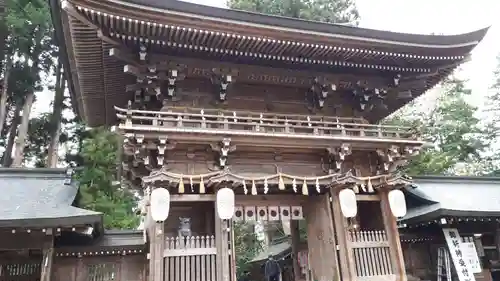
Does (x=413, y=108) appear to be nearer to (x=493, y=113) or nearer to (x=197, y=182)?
(x=493, y=113)

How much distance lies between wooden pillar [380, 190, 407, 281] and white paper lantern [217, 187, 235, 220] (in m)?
3.46

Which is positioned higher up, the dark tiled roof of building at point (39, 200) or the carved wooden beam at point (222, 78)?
the carved wooden beam at point (222, 78)

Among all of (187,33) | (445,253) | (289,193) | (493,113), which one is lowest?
(445,253)

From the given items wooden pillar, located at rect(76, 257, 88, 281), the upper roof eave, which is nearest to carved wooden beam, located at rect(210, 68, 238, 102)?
the upper roof eave

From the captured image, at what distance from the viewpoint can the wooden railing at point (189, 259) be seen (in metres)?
6.09

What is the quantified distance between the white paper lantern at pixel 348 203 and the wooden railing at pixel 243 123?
1.19 metres

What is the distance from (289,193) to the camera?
801 centimetres

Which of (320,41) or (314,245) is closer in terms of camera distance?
(320,41)

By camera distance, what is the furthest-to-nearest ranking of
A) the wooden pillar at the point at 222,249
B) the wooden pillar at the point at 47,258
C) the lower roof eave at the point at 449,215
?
the lower roof eave at the point at 449,215, the wooden pillar at the point at 222,249, the wooden pillar at the point at 47,258

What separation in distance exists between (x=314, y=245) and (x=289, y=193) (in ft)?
4.08

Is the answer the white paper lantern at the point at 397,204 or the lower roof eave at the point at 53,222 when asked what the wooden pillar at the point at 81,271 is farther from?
the white paper lantern at the point at 397,204

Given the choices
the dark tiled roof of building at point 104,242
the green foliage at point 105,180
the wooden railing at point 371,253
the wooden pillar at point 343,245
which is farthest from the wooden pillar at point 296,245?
the green foliage at point 105,180

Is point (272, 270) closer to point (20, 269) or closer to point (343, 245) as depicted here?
point (343, 245)

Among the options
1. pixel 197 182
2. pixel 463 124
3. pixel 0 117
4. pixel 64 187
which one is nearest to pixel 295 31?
pixel 197 182
